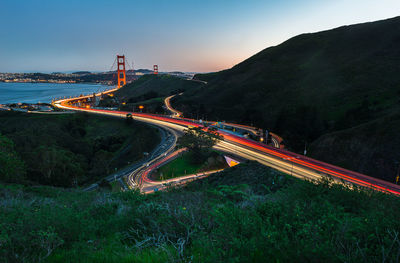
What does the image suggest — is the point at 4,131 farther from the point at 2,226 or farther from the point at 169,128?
the point at 2,226

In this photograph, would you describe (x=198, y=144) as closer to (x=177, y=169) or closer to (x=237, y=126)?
(x=177, y=169)

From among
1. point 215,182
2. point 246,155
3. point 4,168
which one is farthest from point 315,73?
point 4,168

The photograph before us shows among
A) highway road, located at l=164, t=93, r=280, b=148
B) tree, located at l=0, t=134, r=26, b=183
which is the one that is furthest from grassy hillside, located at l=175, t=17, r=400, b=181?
tree, located at l=0, t=134, r=26, b=183

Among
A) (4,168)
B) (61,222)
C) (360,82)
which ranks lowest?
(4,168)

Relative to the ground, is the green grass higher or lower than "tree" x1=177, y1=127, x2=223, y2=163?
lower

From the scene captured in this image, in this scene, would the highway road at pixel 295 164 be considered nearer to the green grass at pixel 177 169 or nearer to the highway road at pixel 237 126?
the green grass at pixel 177 169

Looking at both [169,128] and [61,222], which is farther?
[169,128]

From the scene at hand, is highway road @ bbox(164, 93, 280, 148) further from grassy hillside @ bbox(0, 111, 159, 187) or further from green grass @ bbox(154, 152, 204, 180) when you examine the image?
green grass @ bbox(154, 152, 204, 180)

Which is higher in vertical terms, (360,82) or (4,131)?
(360,82)
